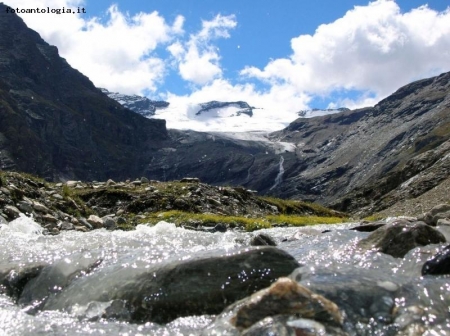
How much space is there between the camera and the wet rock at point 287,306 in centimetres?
694

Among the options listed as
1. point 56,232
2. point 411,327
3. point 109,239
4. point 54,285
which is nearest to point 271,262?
point 411,327

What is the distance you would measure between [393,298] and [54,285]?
688cm

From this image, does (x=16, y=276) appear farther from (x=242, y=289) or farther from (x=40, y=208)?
(x=40, y=208)

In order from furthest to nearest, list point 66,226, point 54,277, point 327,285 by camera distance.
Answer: point 66,226 → point 54,277 → point 327,285

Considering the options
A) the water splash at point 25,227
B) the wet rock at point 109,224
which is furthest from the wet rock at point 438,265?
the wet rock at point 109,224

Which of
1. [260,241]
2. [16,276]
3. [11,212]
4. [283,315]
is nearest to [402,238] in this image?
[260,241]

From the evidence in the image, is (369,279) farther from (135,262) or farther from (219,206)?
(219,206)

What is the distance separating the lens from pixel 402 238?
10.5 m

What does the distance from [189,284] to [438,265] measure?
14.9 ft

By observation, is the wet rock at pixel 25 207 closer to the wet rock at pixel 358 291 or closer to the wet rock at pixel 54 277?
the wet rock at pixel 54 277

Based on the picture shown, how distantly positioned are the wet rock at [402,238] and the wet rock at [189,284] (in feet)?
8.22

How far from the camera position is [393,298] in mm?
7637

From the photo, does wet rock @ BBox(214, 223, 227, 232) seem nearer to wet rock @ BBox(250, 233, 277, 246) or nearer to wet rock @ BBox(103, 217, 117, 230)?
wet rock @ BBox(103, 217, 117, 230)

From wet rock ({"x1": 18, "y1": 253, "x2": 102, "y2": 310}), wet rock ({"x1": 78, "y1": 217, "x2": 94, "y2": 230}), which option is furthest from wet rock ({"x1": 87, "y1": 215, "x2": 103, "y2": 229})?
wet rock ({"x1": 18, "y1": 253, "x2": 102, "y2": 310})
